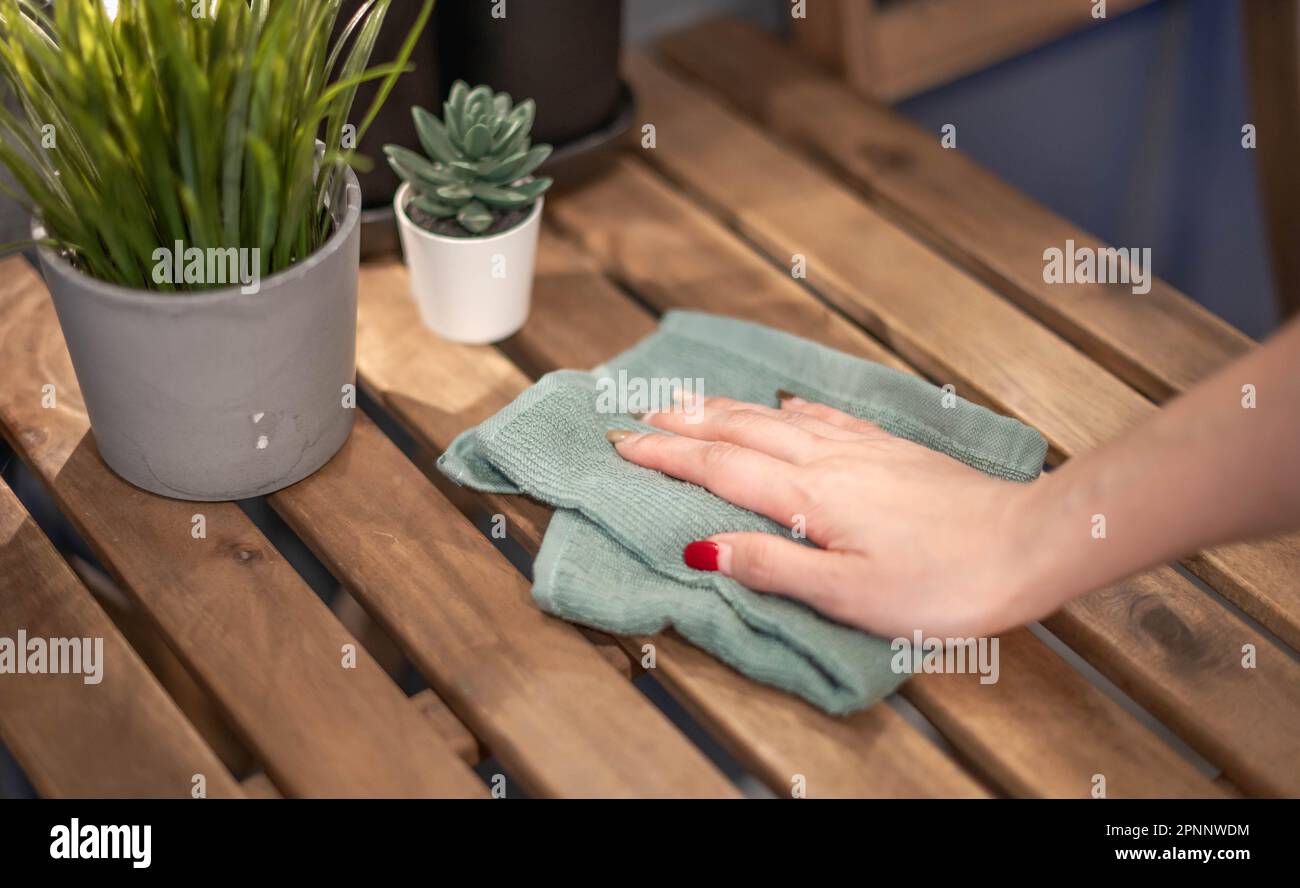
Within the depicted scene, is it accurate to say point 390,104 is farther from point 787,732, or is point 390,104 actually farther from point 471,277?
point 787,732

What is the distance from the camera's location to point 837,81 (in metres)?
1.05

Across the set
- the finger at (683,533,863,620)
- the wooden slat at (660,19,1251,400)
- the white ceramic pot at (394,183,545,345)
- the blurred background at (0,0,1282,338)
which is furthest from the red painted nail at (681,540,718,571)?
the blurred background at (0,0,1282,338)

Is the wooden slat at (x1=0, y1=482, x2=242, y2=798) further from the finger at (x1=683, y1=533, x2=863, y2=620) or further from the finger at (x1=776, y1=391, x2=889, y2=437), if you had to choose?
the finger at (x1=776, y1=391, x2=889, y2=437)

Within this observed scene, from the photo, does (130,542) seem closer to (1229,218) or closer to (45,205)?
(45,205)

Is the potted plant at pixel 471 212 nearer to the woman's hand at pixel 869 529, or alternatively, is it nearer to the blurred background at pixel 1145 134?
the woman's hand at pixel 869 529

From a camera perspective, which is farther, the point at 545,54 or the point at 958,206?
the point at 958,206

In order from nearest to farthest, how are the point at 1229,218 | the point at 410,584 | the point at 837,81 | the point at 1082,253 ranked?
1. the point at 410,584
2. the point at 1082,253
3. the point at 837,81
4. the point at 1229,218

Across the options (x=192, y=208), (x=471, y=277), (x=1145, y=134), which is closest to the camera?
(x=192, y=208)

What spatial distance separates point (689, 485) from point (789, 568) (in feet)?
0.28

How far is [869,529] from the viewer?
617mm

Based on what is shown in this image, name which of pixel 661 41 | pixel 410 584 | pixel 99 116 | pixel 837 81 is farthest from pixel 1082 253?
pixel 99 116

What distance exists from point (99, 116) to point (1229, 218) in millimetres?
1277

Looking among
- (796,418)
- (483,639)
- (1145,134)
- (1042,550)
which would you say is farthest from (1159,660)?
(1145,134)

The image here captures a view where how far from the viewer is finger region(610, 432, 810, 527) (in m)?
0.65
